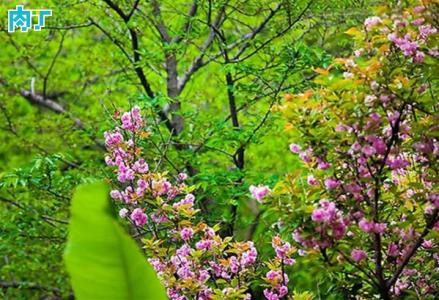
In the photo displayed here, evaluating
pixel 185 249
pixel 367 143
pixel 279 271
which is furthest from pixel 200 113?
pixel 367 143

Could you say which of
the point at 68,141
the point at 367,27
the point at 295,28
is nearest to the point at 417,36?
the point at 367,27

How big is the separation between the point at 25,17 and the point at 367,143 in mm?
3733

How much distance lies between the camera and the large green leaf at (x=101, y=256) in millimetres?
1406

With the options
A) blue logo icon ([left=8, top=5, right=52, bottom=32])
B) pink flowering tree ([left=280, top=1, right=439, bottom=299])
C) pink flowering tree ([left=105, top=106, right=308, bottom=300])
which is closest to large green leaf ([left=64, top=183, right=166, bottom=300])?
pink flowering tree ([left=280, top=1, right=439, bottom=299])

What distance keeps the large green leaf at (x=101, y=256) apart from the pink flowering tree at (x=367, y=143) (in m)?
0.99

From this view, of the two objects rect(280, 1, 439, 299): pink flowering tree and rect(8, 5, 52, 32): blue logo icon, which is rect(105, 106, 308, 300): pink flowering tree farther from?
rect(8, 5, 52, 32): blue logo icon

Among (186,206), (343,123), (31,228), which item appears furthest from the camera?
(31,228)

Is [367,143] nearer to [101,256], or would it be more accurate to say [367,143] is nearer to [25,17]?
[101,256]

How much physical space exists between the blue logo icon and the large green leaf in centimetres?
412

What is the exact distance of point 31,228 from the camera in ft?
15.9

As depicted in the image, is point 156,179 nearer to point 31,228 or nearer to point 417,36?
point 417,36

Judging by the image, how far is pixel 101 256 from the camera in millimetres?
1458

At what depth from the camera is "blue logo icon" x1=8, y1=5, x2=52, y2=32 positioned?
5.38 m

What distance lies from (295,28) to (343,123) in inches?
82.8
